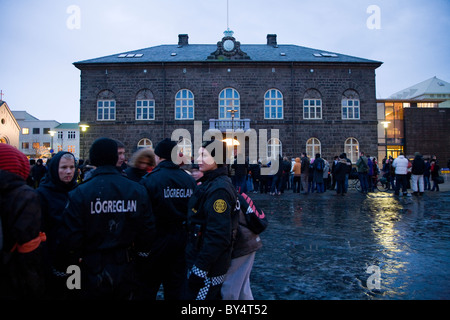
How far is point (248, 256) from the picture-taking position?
107 inches

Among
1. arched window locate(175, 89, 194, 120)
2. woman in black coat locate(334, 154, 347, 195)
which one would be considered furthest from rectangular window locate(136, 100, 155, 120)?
woman in black coat locate(334, 154, 347, 195)

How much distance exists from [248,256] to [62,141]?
7607cm

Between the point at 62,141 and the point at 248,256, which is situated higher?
the point at 62,141

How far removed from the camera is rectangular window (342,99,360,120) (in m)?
26.8

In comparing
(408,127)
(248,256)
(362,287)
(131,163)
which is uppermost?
(408,127)

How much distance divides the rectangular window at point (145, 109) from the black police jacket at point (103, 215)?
24492 millimetres

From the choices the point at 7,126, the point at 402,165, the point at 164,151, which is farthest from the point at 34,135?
the point at 164,151

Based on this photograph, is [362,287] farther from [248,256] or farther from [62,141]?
[62,141]

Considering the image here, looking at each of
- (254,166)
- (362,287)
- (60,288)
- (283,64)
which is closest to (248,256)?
(60,288)

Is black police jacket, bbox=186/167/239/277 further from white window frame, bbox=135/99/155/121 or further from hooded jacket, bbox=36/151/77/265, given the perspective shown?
white window frame, bbox=135/99/155/121

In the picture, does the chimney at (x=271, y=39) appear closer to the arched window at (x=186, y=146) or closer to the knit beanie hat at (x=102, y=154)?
the arched window at (x=186, y=146)

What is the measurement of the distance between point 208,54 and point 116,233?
1059 inches

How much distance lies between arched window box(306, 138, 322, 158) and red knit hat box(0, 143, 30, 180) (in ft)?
82.2
